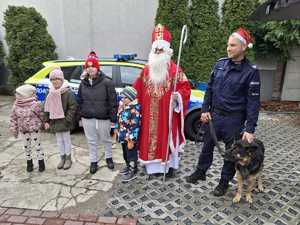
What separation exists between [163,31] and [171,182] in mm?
2190

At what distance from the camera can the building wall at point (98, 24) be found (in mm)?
9164

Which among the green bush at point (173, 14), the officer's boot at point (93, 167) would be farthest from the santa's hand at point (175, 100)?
the green bush at point (173, 14)

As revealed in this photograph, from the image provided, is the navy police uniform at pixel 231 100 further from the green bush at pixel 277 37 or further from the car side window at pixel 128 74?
the green bush at pixel 277 37

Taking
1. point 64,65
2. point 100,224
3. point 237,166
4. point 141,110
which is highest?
point 64,65

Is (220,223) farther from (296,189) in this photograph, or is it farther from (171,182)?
(296,189)

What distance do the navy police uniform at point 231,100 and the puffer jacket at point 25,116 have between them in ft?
8.21

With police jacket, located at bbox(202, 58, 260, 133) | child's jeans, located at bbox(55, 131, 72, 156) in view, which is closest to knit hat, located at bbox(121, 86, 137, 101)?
police jacket, located at bbox(202, 58, 260, 133)

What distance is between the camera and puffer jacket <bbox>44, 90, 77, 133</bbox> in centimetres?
439

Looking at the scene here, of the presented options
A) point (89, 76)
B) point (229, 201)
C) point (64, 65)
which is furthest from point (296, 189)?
point (64, 65)

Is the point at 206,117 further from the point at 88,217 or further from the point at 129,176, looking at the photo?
the point at 88,217

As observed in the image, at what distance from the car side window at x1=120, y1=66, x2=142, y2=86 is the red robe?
6.25 ft

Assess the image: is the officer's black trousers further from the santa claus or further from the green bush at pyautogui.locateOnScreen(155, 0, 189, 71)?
the green bush at pyautogui.locateOnScreen(155, 0, 189, 71)

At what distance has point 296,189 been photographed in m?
4.14

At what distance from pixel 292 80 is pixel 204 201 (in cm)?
714
